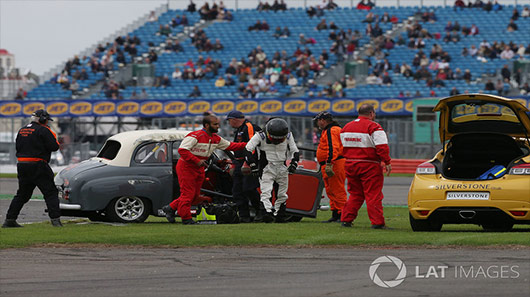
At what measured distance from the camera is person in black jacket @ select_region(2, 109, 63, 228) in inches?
551

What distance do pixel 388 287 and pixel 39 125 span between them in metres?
7.19

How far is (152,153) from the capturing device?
15.4 meters

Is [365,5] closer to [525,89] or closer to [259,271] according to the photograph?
[525,89]

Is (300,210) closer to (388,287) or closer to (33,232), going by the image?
(33,232)

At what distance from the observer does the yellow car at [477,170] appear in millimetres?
12344

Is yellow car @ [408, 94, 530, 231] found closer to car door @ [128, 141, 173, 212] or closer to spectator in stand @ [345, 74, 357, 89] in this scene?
car door @ [128, 141, 173, 212]

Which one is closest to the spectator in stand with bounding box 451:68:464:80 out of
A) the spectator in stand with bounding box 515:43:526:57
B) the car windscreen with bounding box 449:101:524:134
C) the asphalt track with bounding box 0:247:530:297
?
the spectator in stand with bounding box 515:43:526:57

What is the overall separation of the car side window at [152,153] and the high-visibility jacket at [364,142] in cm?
319

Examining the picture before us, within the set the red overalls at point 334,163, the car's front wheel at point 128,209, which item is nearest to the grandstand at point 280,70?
the red overalls at point 334,163

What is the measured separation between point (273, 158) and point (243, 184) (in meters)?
0.63

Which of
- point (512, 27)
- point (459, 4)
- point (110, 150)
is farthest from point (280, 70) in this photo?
point (110, 150)

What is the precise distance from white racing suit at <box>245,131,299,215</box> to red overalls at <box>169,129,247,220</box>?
0.40 meters

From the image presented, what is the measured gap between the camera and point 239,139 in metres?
15.1

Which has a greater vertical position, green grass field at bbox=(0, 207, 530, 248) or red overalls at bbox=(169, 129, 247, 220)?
red overalls at bbox=(169, 129, 247, 220)
